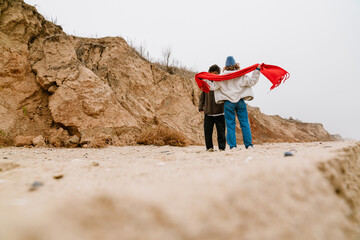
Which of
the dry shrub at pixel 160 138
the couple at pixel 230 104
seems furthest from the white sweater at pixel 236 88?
the dry shrub at pixel 160 138

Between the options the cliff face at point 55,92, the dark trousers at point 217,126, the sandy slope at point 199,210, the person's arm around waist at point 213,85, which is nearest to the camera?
the sandy slope at point 199,210

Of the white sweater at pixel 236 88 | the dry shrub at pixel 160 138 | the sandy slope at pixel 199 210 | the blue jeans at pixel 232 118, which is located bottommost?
the dry shrub at pixel 160 138

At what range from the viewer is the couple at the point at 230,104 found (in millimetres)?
3652

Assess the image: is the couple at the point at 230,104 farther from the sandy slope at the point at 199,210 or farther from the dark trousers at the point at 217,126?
the sandy slope at the point at 199,210

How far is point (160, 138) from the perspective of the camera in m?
5.89

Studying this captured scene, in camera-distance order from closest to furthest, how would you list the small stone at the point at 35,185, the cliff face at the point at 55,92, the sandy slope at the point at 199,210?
the sandy slope at the point at 199,210 → the small stone at the point at 35,185 → the cliff face at the point at 55,92

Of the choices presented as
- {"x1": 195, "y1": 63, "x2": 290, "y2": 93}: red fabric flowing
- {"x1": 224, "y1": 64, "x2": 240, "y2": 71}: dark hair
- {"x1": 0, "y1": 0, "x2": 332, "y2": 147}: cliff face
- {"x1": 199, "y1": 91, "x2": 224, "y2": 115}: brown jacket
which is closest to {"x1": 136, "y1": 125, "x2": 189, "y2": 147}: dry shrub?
{"x1": 0, "y1": 0, "x2": 332, "y2": 147}: cliff face

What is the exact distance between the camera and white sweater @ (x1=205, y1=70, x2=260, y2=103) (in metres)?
3.66

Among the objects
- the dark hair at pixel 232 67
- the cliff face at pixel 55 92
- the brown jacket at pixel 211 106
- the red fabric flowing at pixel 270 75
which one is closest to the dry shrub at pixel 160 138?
the cliff face at pixel 55 92

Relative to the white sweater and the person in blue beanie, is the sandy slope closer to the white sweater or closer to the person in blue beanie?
the person in blue beanie

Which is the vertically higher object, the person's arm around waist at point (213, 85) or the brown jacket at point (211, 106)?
the person's arm around waist at point (213, 85)

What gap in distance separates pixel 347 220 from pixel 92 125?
17.5 feet

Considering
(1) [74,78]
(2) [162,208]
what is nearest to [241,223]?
(2) [162,208]

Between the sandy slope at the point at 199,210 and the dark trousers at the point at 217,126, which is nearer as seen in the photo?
the sandy slope at the point at 199,210
